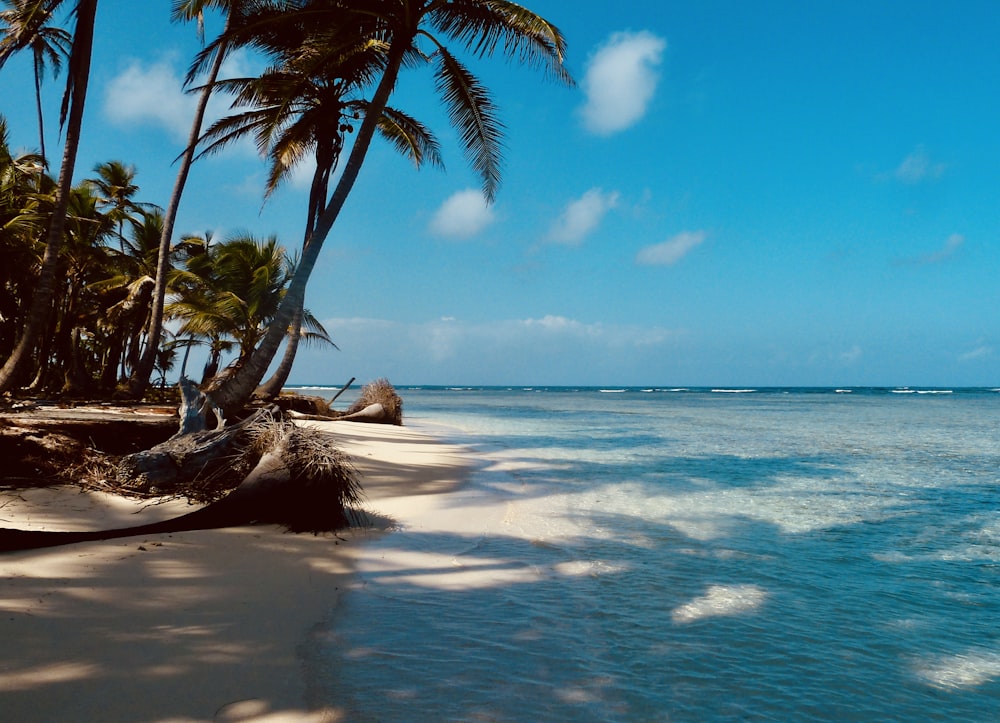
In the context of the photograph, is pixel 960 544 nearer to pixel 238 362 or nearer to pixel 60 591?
pixel 60 591

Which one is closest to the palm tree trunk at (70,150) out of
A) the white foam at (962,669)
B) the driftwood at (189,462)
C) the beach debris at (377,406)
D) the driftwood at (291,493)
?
the driftwood at (189,462)

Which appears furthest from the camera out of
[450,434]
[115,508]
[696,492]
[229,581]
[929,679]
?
[450,434]

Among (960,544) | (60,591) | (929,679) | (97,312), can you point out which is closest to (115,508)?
(60,591)

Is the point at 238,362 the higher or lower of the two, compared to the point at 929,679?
higher

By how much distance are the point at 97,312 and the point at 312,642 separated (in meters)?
20.6

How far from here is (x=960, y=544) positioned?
5605 millimetres

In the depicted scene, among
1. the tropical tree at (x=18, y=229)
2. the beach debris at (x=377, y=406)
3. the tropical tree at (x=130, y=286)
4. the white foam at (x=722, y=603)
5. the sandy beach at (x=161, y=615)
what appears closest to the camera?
the sandy beach at (x=161, y=615)

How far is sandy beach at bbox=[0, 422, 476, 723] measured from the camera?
2.42 m

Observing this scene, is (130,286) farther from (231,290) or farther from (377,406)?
(377,406)

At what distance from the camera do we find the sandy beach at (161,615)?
2.42m

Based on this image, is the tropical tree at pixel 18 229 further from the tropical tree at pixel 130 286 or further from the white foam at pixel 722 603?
the white foam at pixel 722 603

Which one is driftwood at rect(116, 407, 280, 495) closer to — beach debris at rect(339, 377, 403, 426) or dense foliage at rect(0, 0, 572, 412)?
dense foliage at rect(0, 0, 572, 412)

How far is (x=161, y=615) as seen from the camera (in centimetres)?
329

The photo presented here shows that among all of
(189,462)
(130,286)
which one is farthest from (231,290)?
(189,462)
